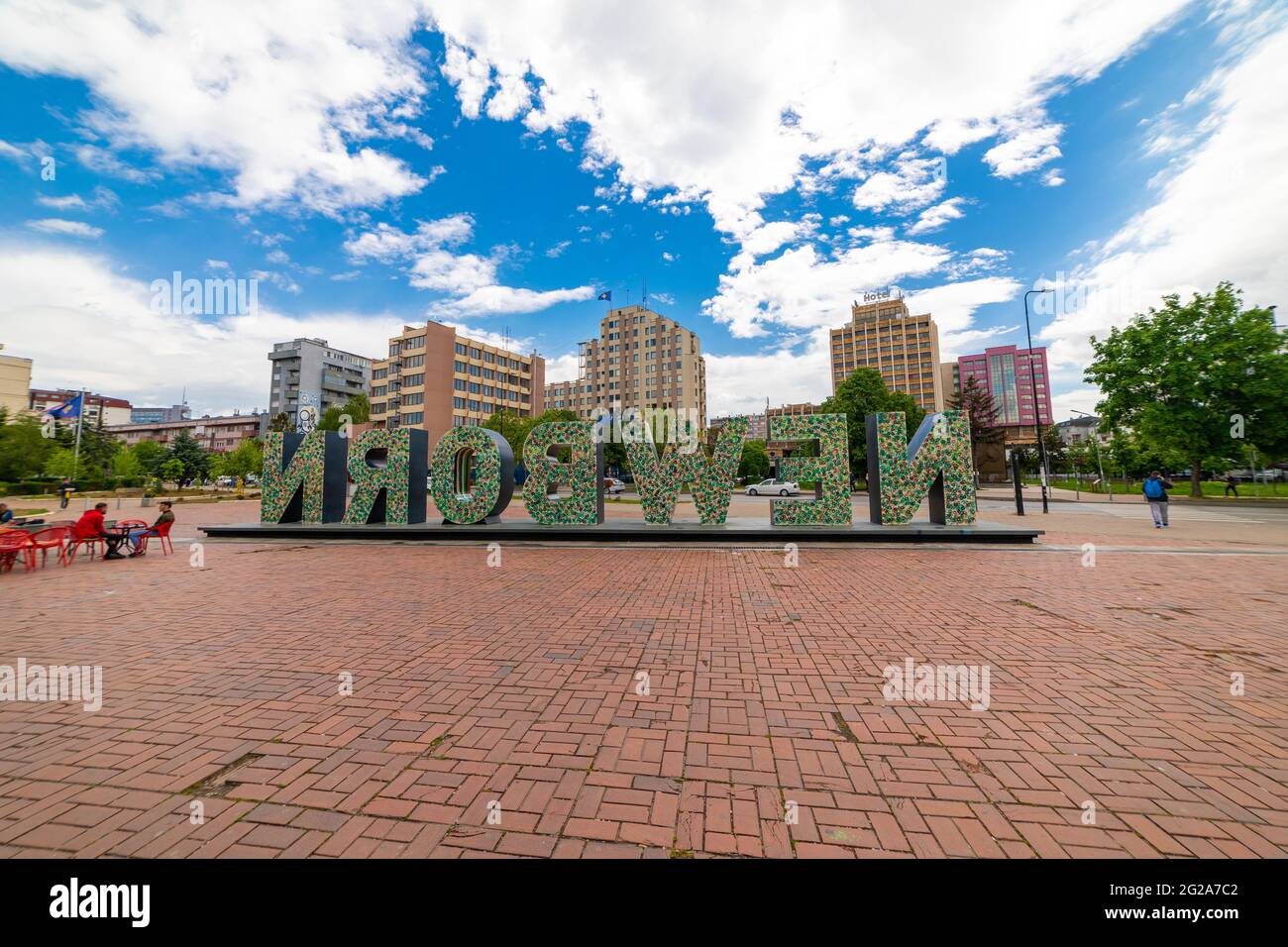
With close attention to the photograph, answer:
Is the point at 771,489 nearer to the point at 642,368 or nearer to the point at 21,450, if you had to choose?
the point at 642,368

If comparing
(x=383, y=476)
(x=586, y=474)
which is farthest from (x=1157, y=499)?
(x=383, y=476)

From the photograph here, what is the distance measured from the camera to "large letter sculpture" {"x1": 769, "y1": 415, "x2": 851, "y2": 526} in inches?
556

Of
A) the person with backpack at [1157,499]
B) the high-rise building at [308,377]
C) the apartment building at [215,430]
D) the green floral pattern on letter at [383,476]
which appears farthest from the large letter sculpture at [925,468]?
the apartment building at [215,430]

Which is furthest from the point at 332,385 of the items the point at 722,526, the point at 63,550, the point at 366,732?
the point at 366,732

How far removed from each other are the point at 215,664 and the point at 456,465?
1145 centimetres

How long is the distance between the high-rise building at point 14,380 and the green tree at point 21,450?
26465 mm

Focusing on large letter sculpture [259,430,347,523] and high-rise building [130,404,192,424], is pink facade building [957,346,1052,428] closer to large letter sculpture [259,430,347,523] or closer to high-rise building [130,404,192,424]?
large letter sculpture [259,430,347,523]

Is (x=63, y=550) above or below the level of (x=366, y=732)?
above

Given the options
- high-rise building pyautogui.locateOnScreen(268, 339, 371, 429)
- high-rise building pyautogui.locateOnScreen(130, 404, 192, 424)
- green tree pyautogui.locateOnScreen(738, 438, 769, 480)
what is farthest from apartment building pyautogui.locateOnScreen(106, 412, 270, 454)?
green tree pyautogui.locateOnScreen(738, 438, 769, 480)

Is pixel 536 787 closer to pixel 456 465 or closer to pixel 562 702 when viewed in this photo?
pixel 562 702

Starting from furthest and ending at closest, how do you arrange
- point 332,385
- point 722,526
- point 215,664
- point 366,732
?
point 332,385, point 722,526, point 215,664, point 366,732

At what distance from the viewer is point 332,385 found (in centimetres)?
9788
